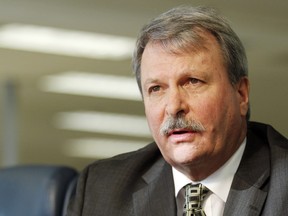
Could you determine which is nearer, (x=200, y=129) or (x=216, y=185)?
(x=200, y=129)

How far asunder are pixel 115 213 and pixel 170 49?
0.48m

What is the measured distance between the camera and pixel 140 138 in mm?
17047

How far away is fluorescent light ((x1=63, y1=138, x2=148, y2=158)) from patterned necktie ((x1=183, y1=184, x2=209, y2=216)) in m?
14.8

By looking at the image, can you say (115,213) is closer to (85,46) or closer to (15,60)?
(85,46)

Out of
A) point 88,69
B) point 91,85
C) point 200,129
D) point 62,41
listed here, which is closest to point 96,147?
point 91,85

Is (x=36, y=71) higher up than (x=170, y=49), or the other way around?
(x=36, y=71)

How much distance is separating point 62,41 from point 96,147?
7562 mm

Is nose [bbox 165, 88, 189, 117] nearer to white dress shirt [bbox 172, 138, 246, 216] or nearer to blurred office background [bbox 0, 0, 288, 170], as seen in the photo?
white dress shirt [bbox 172, 138, 246, 216]

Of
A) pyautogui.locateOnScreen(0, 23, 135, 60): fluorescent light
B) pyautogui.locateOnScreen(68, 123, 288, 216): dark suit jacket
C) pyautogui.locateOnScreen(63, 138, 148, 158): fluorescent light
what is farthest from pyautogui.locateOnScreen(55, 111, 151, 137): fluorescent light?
pyautogui.locateOnScreen(68, 123, 288, 216): dark suit jacket

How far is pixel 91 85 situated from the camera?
12.9m

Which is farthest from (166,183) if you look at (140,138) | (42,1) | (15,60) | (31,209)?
(140,138)

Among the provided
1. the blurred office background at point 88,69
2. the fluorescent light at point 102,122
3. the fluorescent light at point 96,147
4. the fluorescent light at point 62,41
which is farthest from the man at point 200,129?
the fluorescent light at point 96,147

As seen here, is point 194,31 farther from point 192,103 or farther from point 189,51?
point 192,103

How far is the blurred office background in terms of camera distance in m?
9.54
